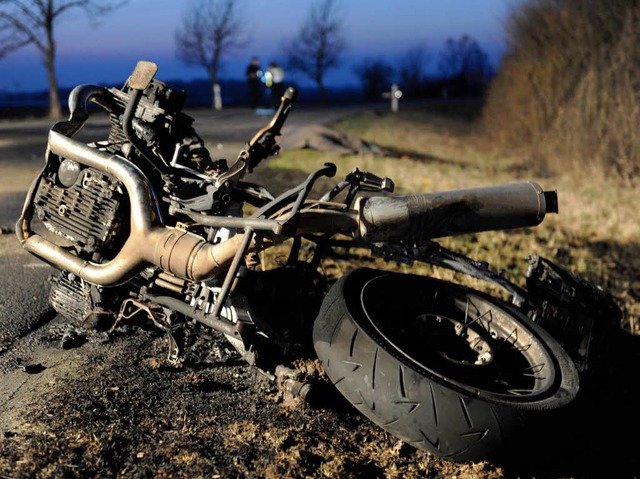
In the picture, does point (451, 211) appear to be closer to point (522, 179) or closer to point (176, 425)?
point (176, 425)

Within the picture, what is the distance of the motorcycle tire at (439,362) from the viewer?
264cm

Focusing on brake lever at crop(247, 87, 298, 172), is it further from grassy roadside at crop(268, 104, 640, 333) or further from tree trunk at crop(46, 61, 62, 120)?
tree trunk at crop(46, 61, 62, 120)

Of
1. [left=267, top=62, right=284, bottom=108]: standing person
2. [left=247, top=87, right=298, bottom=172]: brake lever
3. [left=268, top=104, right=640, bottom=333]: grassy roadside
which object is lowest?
[left=268, top=104, right=640, bottom=333]: grassy roadside

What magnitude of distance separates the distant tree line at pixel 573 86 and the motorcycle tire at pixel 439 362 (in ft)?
28.6

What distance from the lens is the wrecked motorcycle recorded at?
2.76 metres

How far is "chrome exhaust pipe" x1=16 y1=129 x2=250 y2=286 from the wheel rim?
78 cm

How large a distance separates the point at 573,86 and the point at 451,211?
12.2 metres

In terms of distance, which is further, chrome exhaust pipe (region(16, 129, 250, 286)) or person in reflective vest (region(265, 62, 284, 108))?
person in reflective vest (region(265, 62, 284, 108))

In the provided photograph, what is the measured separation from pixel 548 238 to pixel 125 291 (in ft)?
16.7

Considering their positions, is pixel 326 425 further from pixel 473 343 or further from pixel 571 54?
pixel 571 54

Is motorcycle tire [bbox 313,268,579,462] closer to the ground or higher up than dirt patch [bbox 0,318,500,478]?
higher up

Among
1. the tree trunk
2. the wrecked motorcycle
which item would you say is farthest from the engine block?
the tree trunk

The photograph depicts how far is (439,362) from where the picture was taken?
10.2 feet

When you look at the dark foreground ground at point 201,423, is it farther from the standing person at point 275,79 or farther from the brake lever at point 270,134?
the standing person at point 275,79
